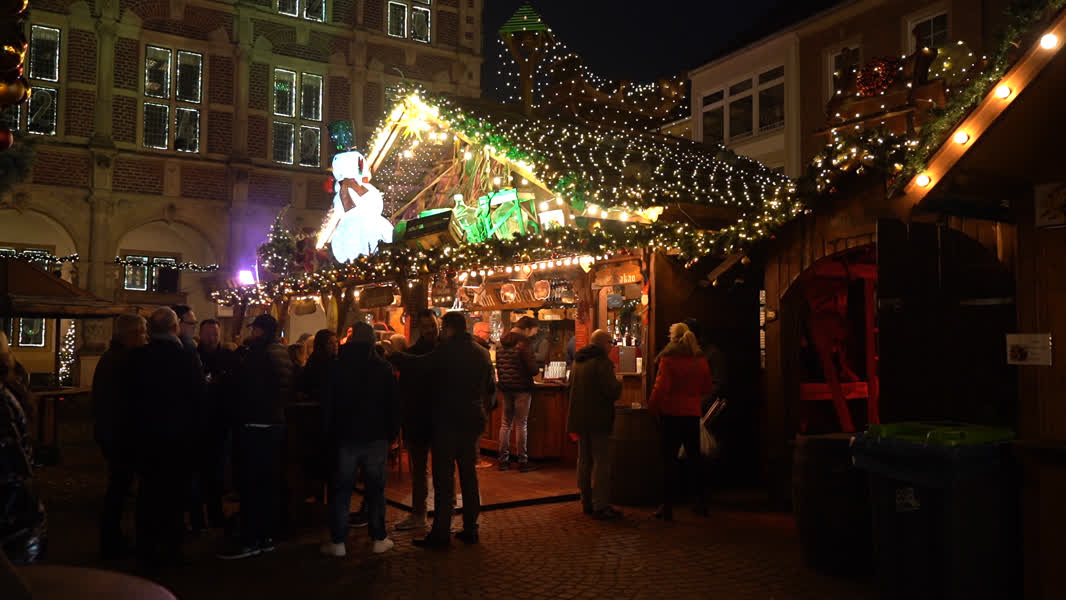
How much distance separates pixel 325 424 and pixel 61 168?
60.9 feet

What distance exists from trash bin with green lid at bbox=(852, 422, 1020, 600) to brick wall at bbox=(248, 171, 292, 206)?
2134 centimetres

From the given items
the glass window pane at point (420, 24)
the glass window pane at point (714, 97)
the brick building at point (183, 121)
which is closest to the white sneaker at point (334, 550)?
the brick building at point (183, 121)

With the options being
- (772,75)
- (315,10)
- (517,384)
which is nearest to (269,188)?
(315,10)

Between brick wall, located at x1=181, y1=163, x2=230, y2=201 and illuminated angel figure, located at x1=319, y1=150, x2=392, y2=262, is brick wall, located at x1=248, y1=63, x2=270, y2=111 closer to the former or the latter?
brick wall, located at x1=181, y1=163, x2=230, y2=201

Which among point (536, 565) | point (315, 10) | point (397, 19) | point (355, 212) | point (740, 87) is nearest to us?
point (536, 565)

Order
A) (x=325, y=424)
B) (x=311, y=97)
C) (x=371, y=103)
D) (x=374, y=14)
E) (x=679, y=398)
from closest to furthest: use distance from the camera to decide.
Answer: (x=325, y=424), (x=679, y=398), (x=311, y=97), (x=371, y=103), (x=374, y=14)

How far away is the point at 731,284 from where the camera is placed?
993cm

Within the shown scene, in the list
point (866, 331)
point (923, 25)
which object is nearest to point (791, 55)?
point (923, 25)

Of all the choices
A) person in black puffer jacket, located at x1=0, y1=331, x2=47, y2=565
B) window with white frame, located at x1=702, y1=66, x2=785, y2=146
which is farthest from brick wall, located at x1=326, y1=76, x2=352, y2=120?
person in black puffer jacket, located at x1=0, y1=331, x2=47, y2=565

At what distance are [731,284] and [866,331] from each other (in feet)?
7.03

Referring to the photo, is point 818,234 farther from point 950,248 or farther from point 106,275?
point 106,275

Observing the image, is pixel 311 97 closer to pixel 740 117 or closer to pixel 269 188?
pixel 269 188

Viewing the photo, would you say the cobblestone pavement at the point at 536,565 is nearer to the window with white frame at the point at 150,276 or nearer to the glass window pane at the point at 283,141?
the window with white frame at the point at 150,276

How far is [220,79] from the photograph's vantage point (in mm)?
23203
